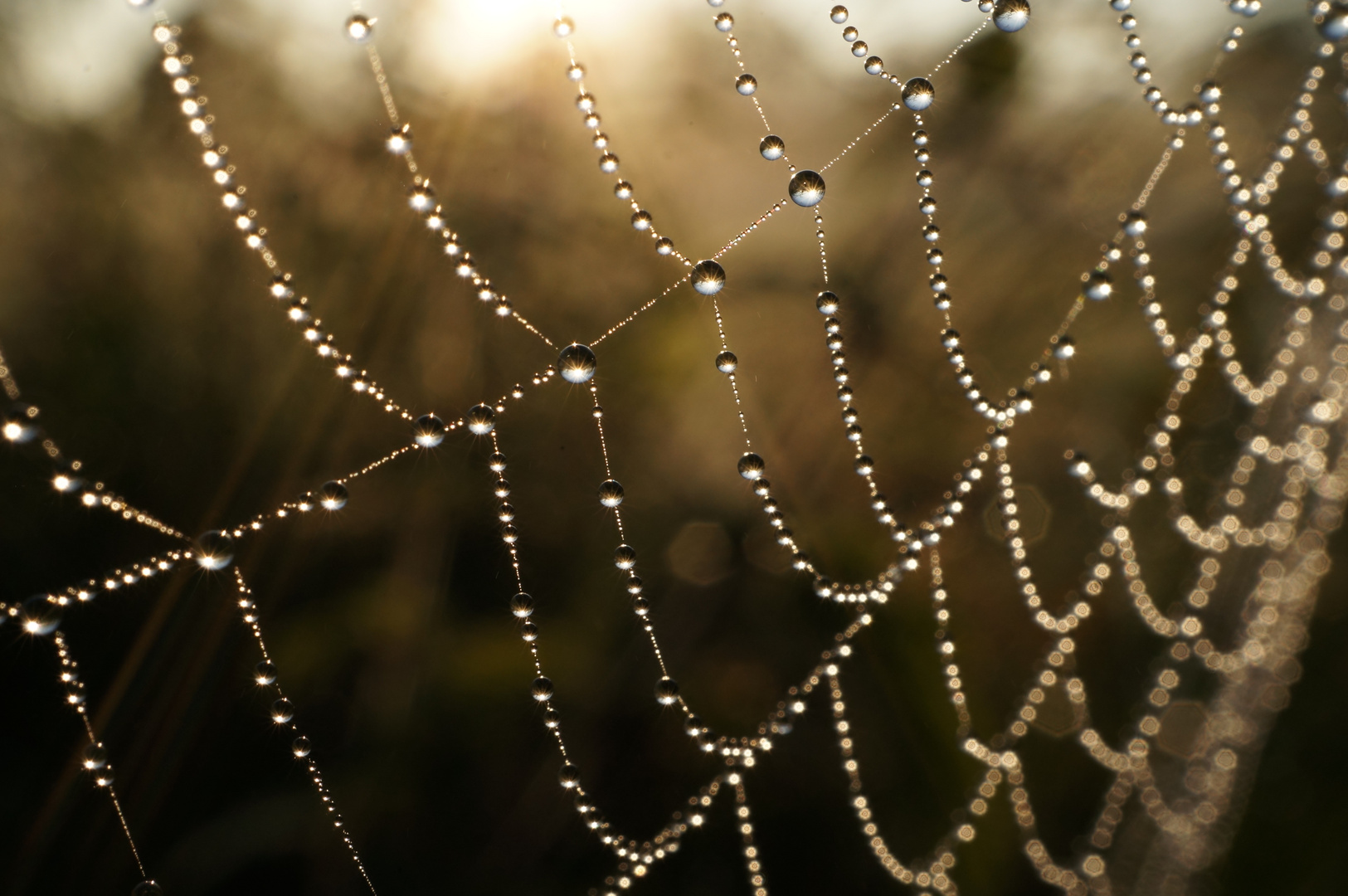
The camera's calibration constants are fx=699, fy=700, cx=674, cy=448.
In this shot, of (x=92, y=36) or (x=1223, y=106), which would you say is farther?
(x=1223, y=106)

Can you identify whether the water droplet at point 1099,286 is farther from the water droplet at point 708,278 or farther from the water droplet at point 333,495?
the water droplet at point 333,495

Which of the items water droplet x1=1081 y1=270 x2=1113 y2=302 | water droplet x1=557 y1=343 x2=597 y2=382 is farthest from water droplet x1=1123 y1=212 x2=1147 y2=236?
water droplet x1=557 y1=343 x2=597 y2=382

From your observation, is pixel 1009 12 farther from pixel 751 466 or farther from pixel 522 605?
pixel 522 605

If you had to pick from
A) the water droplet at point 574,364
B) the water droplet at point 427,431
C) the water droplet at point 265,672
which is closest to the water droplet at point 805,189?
the water droplet at point 574,364

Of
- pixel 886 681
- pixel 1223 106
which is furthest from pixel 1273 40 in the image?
pixel 886 681

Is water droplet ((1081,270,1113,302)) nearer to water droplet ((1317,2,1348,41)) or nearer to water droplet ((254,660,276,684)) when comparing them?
water droplet ((1317,2,1348,41))

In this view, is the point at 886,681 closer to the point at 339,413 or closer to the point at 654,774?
the point at 654,774
